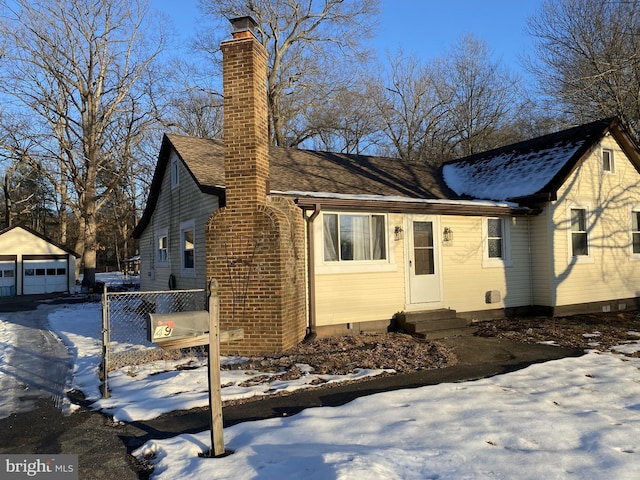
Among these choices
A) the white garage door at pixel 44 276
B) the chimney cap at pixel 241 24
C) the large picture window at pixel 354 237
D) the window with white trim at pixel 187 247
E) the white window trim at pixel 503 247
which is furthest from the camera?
the white garage door at pixel 44 276

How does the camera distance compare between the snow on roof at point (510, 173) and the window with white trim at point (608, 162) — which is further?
the window with white trim at point (608, 162)

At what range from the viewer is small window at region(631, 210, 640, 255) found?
46.4 ft

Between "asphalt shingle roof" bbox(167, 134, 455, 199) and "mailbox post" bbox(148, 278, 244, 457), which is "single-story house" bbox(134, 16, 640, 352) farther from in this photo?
"mailbox post" bbox(148, 278, 244, 457)

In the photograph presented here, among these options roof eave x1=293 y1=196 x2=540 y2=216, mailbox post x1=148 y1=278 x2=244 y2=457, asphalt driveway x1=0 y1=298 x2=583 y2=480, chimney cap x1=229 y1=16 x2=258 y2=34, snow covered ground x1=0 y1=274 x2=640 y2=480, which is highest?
chimney cap x1=229 y1=16 x2=258 y2=34

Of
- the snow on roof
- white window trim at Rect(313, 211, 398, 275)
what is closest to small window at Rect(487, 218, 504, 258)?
the snow on roof

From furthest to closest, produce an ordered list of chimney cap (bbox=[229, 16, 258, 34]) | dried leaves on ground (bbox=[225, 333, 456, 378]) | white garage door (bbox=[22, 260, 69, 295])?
white garage door (bbox=[22, 260, 69, 295]) < chimney cap (bbox=[229, 16, 258, 34]) < dried leaves on ground (bbox=[225, 333, 456, 378])

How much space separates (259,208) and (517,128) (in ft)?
84.7

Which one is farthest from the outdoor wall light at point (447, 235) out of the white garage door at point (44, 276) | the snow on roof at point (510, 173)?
the white garage door at point (44, 276)

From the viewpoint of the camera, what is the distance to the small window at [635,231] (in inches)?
557

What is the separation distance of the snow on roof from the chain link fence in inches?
347

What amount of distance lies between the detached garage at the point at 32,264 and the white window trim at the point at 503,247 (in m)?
26.9

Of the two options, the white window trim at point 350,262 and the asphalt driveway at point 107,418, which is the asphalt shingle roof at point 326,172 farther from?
the asphalt driveway at point 107,418

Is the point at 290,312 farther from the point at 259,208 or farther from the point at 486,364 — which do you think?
the point at 486,364

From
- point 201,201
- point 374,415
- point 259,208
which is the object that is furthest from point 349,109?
point 374,415
